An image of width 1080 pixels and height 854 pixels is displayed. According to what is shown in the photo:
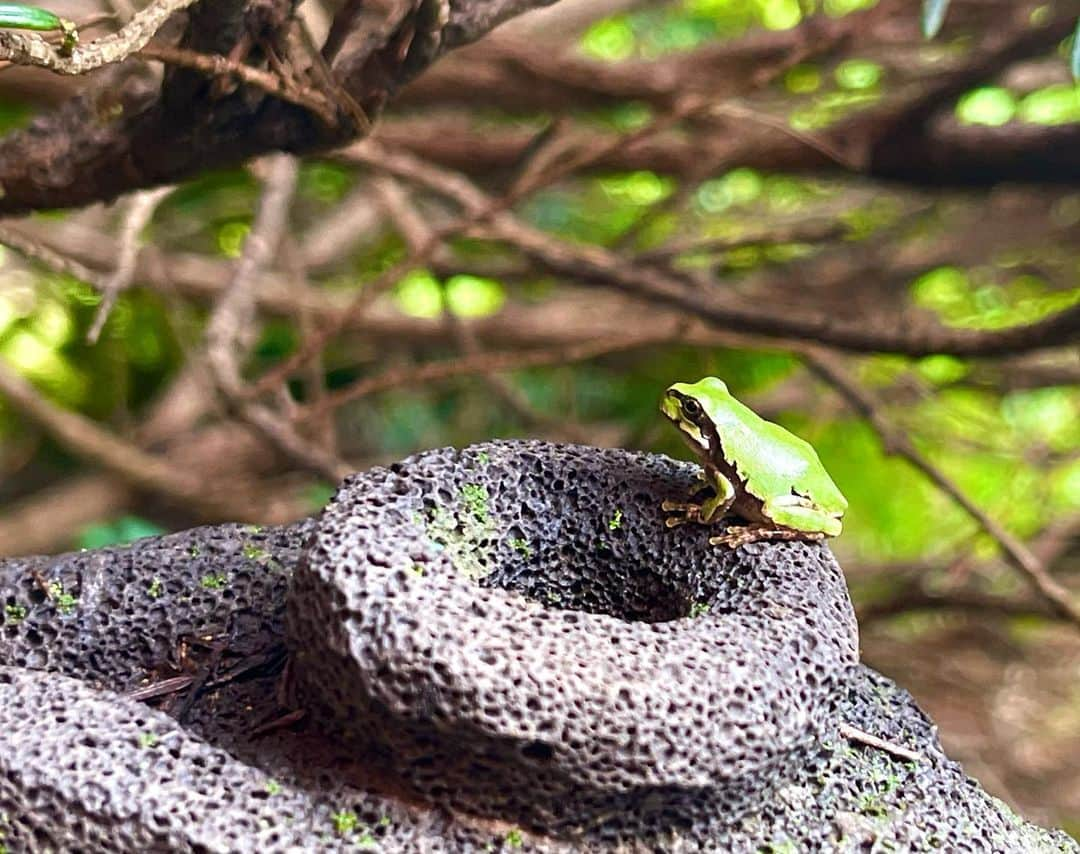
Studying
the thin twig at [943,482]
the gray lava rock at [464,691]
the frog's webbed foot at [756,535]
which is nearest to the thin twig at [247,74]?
the gray lava rock at [464,691]

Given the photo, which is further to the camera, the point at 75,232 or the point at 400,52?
the point at 75,232

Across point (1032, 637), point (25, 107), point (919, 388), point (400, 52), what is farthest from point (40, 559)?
point (1032, 637)

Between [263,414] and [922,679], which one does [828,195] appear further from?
[263,414]

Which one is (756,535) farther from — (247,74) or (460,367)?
(460,367)

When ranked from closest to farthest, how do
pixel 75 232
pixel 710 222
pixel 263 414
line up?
pixel 263 414 < pixel 75 232 < pixel 710 222

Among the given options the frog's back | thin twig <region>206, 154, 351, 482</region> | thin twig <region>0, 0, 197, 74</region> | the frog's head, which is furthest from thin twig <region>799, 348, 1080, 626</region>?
thin twig <region>0, 0, 197, 74</region>

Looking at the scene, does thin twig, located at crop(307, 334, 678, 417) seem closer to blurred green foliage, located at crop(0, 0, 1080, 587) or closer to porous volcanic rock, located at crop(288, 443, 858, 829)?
blurred green foliage, located at crop(0, 0, 1080, 587)
